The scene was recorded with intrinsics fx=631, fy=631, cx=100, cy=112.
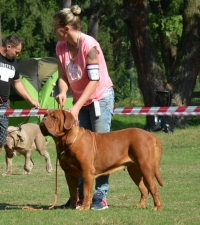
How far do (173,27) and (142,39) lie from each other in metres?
3.80

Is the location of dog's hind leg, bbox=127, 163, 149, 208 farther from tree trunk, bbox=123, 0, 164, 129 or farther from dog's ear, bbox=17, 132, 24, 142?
tree trunk, bbox=123, 0, 164, 129

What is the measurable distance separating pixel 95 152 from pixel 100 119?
0.47 m

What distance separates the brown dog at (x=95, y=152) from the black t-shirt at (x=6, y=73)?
1.57 m

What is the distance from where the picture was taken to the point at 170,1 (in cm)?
2488

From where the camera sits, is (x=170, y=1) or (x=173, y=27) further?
(x=170, y=1)

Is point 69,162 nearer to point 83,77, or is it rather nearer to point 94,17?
point 83,77

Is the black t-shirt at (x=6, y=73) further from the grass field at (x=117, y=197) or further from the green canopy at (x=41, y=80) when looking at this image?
the green canopy at (x=41, y=80)

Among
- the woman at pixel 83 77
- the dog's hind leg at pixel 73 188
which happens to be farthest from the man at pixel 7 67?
the dog's hind leg at pixel 73 188

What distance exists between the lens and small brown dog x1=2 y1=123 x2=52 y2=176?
38.6 ft

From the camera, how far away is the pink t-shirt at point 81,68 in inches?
257

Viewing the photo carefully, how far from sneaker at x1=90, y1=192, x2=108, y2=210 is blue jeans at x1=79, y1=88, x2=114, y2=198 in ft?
0.18

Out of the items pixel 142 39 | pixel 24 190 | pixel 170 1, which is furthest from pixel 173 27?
pixel 24 190

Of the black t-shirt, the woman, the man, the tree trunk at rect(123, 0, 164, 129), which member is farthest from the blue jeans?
the tree trunk at rect(123, 0, 164, 129)

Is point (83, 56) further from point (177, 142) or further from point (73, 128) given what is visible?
point (177, 142)
